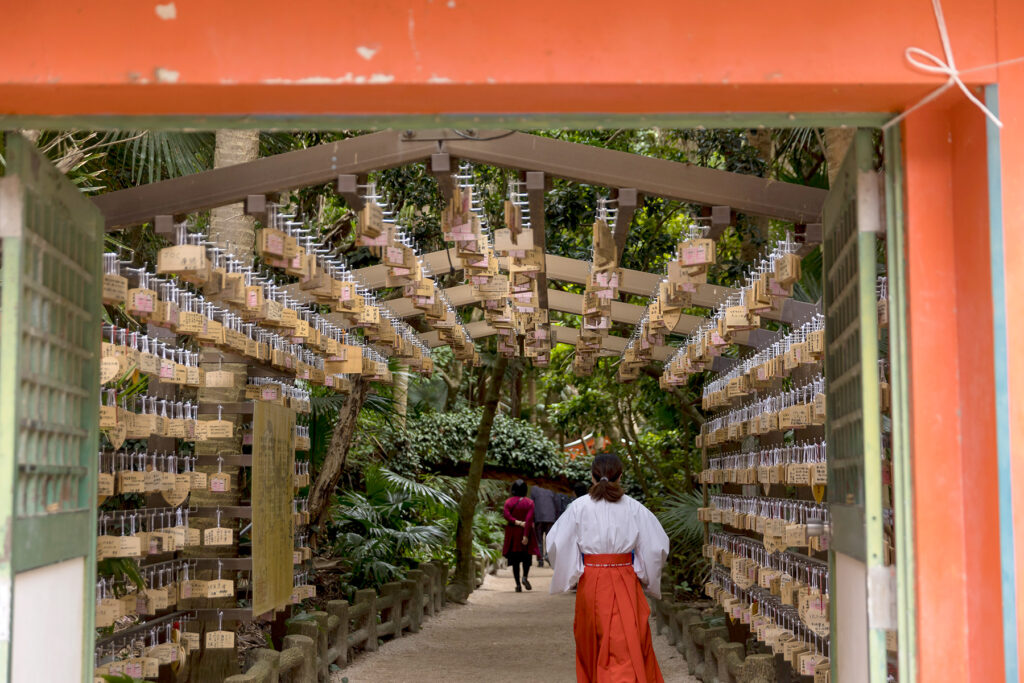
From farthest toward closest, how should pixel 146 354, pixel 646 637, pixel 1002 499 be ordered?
pixel 646 637 → pixel 146 354 → pixel 1002 499

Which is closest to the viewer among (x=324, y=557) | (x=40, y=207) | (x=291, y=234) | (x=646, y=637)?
(x=40, y=207)

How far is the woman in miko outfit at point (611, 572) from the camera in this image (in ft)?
19.7

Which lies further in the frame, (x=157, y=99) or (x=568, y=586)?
(x=568, y=586)

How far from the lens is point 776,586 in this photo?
519 centimetres

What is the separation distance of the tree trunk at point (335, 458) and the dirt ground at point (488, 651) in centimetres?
114

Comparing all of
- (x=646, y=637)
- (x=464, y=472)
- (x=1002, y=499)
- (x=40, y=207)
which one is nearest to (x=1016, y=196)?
(x=1002, y=499)

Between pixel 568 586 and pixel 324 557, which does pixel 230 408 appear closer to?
pixel 568 586

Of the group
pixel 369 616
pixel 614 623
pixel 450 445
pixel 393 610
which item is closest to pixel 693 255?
pixel 614 623

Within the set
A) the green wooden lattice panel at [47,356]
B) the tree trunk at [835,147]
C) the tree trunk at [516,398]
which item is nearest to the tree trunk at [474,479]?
the tree trunk at [835,147]

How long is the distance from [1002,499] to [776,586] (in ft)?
9.57

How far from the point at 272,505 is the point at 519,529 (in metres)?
6.66

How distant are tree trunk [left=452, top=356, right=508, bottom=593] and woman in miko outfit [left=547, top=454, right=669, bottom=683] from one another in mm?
4024

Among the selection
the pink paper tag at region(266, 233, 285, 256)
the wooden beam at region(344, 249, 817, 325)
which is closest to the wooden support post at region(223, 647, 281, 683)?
the pink paper tag at region(266, 233, 285, 256)

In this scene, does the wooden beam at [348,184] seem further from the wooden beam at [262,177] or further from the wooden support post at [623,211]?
the wooden support post at [623,211]
